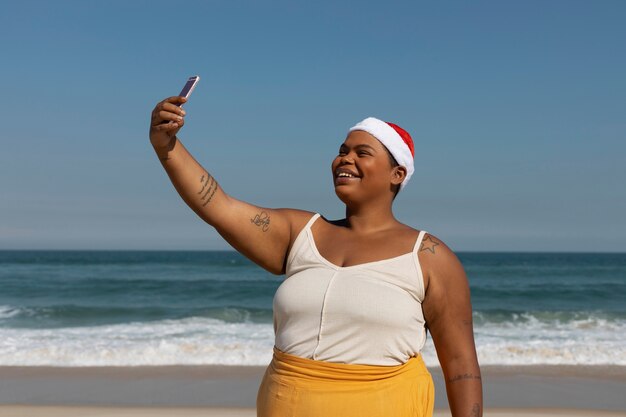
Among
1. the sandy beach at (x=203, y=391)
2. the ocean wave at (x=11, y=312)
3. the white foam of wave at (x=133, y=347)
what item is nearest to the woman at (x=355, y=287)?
the sandy beach at (x=203, y=391)

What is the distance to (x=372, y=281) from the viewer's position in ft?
6.88

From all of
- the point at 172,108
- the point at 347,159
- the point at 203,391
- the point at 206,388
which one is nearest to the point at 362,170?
the point at 347,159

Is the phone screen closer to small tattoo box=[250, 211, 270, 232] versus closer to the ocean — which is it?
small tattoo box=[250, 211, 270, 232]

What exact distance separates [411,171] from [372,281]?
44 centimetres

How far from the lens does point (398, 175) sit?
235cm

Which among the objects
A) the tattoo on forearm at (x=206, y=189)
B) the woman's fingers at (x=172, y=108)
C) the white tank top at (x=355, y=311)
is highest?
the woman's fingers at (x=172, y=108)

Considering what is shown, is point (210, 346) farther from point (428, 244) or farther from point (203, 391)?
point (428, 244)

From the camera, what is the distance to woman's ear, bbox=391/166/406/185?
2.33 meters

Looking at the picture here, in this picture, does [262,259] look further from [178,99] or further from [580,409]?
[580,409]

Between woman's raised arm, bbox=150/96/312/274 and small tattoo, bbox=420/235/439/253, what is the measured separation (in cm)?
36

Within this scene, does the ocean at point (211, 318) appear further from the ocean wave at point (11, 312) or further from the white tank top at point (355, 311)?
the white tank top at point (355, 311)

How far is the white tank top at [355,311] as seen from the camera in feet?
6.81

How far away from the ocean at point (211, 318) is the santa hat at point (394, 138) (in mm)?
8074

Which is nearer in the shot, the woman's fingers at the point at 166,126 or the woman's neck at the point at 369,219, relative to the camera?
the woman's fingers at the point at 166,126
